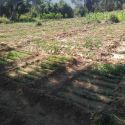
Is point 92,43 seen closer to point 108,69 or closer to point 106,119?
point 108,69

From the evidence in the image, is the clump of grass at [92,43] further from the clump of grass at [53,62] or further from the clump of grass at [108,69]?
the clump of grass at [108,69]

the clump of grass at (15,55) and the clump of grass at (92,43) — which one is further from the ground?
the clump of grass at (92,43)

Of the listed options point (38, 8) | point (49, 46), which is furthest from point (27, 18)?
point (49, 46)

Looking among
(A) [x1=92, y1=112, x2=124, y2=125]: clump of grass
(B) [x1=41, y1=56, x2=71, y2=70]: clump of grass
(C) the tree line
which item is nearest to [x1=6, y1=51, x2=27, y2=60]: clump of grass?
(B) [x1=41, y1=56, x2=71, y2=70]: clump of grass

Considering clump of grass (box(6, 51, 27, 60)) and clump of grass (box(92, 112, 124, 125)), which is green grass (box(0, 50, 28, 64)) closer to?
clump of grass (box(6, 51, 27, 60))

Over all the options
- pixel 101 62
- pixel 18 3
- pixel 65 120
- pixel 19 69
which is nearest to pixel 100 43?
pixel 101 62

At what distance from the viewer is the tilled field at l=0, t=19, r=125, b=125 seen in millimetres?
5418

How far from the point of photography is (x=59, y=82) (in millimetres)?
7031

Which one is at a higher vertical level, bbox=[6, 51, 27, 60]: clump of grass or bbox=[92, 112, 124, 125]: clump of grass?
bbox=[6, 51, 27, 60]: clump of grass

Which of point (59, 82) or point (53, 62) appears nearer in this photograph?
point (59, 82)

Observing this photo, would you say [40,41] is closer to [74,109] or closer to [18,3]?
[74,109]

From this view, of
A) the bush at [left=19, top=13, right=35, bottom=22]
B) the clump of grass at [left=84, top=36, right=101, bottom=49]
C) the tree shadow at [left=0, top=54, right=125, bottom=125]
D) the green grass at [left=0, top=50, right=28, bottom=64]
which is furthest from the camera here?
the bush at [left=19, top=13, right=35, bottom=22]

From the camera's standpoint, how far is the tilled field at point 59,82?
5.42 metres

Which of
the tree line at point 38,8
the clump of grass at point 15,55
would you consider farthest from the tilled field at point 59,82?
the tree line at point 38,8
